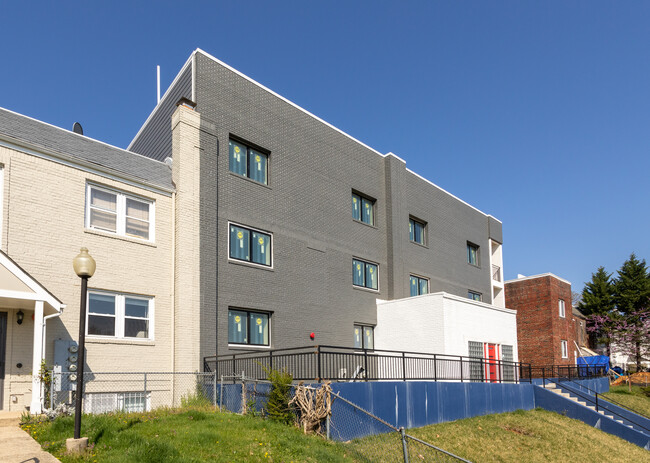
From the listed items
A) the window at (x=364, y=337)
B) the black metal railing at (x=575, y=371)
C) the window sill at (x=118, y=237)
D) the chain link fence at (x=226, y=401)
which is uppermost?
the window sill at (x=118, y=237)

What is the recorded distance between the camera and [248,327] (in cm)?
1850

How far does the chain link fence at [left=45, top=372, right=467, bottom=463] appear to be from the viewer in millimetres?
13164

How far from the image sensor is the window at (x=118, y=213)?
51.6 feet

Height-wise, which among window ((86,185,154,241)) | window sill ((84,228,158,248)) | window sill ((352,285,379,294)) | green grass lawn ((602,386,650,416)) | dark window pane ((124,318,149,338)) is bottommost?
green grass lawn ((602,386,650,416))

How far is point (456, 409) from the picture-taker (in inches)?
720

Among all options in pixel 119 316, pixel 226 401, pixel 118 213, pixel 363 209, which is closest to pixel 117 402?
pixel 119 316

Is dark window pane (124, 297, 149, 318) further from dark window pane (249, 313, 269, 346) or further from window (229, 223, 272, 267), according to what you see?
dark window pane (249, 313, 269, 346)

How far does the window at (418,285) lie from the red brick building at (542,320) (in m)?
14.9

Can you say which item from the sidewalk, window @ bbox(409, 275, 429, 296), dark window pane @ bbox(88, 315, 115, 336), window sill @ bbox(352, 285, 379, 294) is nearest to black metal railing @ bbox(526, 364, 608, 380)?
window @ bbox(409, 275, 429, 296)

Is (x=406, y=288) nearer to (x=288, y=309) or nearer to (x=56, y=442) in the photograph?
(x=288, y=309)

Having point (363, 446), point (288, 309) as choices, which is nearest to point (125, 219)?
point (288, 309)

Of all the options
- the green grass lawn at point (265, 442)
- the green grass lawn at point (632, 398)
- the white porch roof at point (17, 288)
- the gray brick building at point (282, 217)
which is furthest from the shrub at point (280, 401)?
the green grass lawn at point (632, 398)

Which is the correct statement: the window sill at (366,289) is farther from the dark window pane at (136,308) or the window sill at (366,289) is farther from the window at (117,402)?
the window at (117,402)

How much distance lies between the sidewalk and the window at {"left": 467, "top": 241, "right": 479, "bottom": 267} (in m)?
24.6
